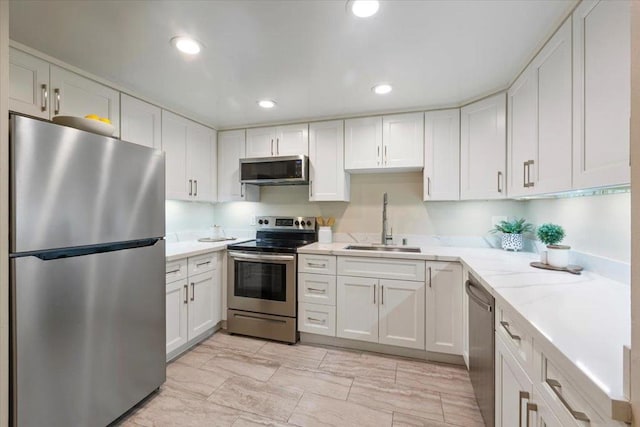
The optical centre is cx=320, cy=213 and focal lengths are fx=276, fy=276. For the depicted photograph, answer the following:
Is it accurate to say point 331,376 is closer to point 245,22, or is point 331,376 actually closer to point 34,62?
point 245,22

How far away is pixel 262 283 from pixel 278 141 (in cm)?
152

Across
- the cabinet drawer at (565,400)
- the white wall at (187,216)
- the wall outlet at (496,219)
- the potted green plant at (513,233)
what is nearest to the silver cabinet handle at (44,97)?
the white wall at (187,216)

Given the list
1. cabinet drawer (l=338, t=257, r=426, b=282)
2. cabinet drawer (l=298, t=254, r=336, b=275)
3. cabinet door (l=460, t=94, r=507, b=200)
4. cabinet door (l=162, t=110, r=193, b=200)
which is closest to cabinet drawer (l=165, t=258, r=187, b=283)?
cabinet door (l=162, t=110, r=193, b=200)

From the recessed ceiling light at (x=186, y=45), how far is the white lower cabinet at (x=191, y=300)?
1518 millimetres

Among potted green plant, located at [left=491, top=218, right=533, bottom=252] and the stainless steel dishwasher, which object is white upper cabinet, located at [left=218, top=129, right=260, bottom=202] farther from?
potted green plant, located at [left=491, top=218, right=533, bottom=252]

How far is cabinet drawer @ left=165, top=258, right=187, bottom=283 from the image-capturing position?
2.16 m

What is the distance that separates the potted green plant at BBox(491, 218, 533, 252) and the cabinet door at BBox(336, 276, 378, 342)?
1165 mm

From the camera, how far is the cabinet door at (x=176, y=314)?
219 centimetres

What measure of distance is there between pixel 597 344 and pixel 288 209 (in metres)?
2.79

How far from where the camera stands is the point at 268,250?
8.71 ft

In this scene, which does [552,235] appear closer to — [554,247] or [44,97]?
[554,247]

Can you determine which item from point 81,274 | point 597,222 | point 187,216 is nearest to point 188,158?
point 187,216

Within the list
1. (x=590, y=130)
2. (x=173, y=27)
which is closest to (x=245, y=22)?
(x=173, y=27)

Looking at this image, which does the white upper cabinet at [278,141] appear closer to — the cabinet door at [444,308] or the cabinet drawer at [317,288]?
the cabinet drawer at [317,288]
